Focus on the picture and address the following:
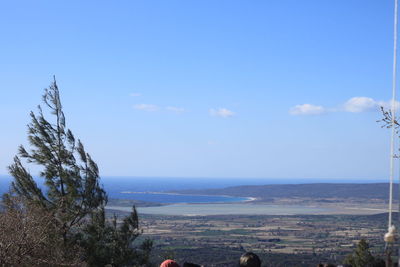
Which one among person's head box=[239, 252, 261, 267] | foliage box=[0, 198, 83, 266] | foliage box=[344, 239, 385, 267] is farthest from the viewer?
foliage box=[344, 239, 385, 267]

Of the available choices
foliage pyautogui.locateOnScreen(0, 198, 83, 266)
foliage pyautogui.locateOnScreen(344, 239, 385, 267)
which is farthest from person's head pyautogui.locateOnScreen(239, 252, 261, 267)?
foliage pyautogui.locateOnScreen(344, 239, 385, 267)

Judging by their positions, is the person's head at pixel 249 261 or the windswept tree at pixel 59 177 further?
the windswept tree at pixel 59 177

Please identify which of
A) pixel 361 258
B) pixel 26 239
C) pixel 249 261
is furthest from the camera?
pixel 361 258

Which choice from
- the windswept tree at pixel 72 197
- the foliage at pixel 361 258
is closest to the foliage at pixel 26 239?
the windswept tree at pixel 72 197

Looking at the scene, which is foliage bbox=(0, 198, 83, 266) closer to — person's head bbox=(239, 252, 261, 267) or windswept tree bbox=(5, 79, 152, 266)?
windswept tree bbox=(5, 79, 152, 266)

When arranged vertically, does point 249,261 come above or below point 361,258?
above

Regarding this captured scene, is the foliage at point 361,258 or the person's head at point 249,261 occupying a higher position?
the person's head at point 249,261

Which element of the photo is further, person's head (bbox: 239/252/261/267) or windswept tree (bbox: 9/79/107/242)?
windswept tree (bbox: 9/79/107/242)

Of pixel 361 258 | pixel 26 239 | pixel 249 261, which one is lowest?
pixel 361 258

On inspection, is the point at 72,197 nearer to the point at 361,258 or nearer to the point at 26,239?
the point at 26,239

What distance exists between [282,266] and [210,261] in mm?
10200

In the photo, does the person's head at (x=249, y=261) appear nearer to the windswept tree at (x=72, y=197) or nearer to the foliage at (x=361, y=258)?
the windswept tree at (x=72, y=197)

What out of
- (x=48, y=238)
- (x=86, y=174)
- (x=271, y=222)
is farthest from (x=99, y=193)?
(x=271, y=222)

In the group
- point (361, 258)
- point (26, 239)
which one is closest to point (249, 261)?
point (26, 239)
